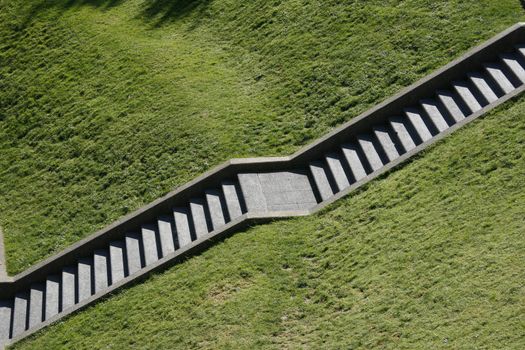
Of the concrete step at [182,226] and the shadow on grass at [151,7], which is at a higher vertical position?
the shadow on grass at [151,7]

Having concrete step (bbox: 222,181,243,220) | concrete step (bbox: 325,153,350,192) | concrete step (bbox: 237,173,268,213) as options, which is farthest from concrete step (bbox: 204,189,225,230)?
concrete step (bbox: 325,153,350,192)

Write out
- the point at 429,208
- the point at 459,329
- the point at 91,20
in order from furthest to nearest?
the point at 91,20 < the point at 429,208 < the point at 459,329

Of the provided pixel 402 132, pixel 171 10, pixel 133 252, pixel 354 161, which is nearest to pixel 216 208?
pixel 133 252

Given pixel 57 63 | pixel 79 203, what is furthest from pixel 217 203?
pixel 57 63

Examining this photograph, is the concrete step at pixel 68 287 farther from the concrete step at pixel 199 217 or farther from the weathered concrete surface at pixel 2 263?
the concrete step at pixel 199 217

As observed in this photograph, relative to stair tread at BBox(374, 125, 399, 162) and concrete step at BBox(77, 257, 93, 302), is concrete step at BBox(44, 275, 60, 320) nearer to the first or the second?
concrete step at BBox(77, 257, 93, 302)

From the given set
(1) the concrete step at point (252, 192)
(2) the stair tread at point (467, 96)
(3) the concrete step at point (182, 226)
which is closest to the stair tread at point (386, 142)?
(2) the stair tread at point (467, 96)

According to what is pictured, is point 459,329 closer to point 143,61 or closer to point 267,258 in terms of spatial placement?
point 267,258
